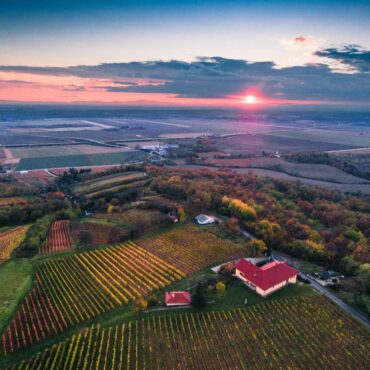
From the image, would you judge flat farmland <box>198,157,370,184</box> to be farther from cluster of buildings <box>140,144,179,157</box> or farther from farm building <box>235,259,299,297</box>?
farm building <box>235,259,299,297</box>

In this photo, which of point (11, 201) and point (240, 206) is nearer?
point (240, 206)

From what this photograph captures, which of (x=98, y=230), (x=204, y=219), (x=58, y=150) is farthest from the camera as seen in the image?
(x=58, y=150)

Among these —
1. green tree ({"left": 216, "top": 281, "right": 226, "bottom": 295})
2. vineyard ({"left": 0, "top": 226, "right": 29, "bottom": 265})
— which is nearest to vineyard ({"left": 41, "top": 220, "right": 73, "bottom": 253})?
vineyard ({"left": 0, "top": 226, "right": 29, "bottom": 265})

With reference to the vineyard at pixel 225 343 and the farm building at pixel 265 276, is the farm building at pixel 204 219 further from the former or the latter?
the vineyard at pixel 225 343

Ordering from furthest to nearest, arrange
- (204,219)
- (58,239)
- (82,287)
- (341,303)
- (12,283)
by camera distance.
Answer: (204,219) < (58,239) < (12,283) < (82,287) < (341,303)

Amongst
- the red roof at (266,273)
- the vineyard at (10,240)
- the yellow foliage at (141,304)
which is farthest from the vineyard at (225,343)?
the vineyard at (10,240)

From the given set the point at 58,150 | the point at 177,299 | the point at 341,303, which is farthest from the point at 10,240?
the point at 58,150

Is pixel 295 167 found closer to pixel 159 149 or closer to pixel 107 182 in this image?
pixel 159 149
